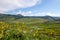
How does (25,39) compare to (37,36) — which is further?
(37,36)

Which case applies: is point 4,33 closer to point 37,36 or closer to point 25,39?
point 25,39

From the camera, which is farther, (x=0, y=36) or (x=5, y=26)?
(x=5, y=26)

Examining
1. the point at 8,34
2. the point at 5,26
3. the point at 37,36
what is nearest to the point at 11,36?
the point at 8,34

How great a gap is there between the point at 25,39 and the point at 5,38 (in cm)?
44

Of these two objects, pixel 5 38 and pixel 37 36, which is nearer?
pixel 5 38

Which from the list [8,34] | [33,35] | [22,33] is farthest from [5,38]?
[33,35]

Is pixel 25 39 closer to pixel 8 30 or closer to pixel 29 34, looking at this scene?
pixel 29 34

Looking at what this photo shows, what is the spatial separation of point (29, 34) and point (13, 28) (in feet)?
1.41

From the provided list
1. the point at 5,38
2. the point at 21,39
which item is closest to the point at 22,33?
the point at 21,39

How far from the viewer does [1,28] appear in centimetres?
432

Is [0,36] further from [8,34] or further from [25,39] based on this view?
[25,39]

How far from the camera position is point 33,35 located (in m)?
4.36

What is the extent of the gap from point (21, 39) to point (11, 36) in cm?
23

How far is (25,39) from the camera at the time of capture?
13.7 feet
